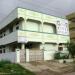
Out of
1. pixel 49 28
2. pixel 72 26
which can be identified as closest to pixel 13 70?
pixel 49 28

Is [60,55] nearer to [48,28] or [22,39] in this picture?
[48,28]

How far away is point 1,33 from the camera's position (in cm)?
4053

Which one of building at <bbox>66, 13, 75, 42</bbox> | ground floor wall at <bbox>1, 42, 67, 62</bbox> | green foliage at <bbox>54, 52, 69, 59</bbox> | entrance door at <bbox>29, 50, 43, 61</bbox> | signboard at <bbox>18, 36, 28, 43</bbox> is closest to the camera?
ground floor wall at <bbox>1, 42, 67, 62</bbox>

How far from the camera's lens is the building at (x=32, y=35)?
83.6 feet

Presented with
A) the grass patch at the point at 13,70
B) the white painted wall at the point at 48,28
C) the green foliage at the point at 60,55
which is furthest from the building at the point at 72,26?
the grass patch at the point at 13,70

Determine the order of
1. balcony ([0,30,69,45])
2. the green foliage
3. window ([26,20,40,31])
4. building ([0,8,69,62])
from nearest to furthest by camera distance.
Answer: building ([0,8,69,62]), balcony ([0,30,69,45]), the green foliage, window ([26,20,40,31])

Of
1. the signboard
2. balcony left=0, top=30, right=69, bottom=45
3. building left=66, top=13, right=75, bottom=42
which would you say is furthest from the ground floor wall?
building left=66, top=13, right=75, bottom=42

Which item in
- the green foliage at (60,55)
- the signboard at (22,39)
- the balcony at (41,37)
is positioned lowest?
the green foliage at (60,55)

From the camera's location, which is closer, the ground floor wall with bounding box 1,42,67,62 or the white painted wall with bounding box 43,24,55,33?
the ground floor wall with bounding box 1,42,67,62

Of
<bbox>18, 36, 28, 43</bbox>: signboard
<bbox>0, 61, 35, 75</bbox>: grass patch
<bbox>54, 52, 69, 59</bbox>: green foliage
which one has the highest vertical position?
<bbox>18, 36, 28, 43</bbox>: signboard

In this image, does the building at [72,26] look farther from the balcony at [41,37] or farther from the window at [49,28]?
the balcony at [41,37]

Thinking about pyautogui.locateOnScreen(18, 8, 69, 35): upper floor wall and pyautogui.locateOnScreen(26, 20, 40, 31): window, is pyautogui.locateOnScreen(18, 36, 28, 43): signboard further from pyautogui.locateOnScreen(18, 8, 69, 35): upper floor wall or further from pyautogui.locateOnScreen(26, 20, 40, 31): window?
pyautogui.locateOnScreen(26, 20, 40, 31): window

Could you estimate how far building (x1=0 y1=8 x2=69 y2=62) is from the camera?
2547 cm

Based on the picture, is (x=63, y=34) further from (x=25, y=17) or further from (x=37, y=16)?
(x=25, y=17)
